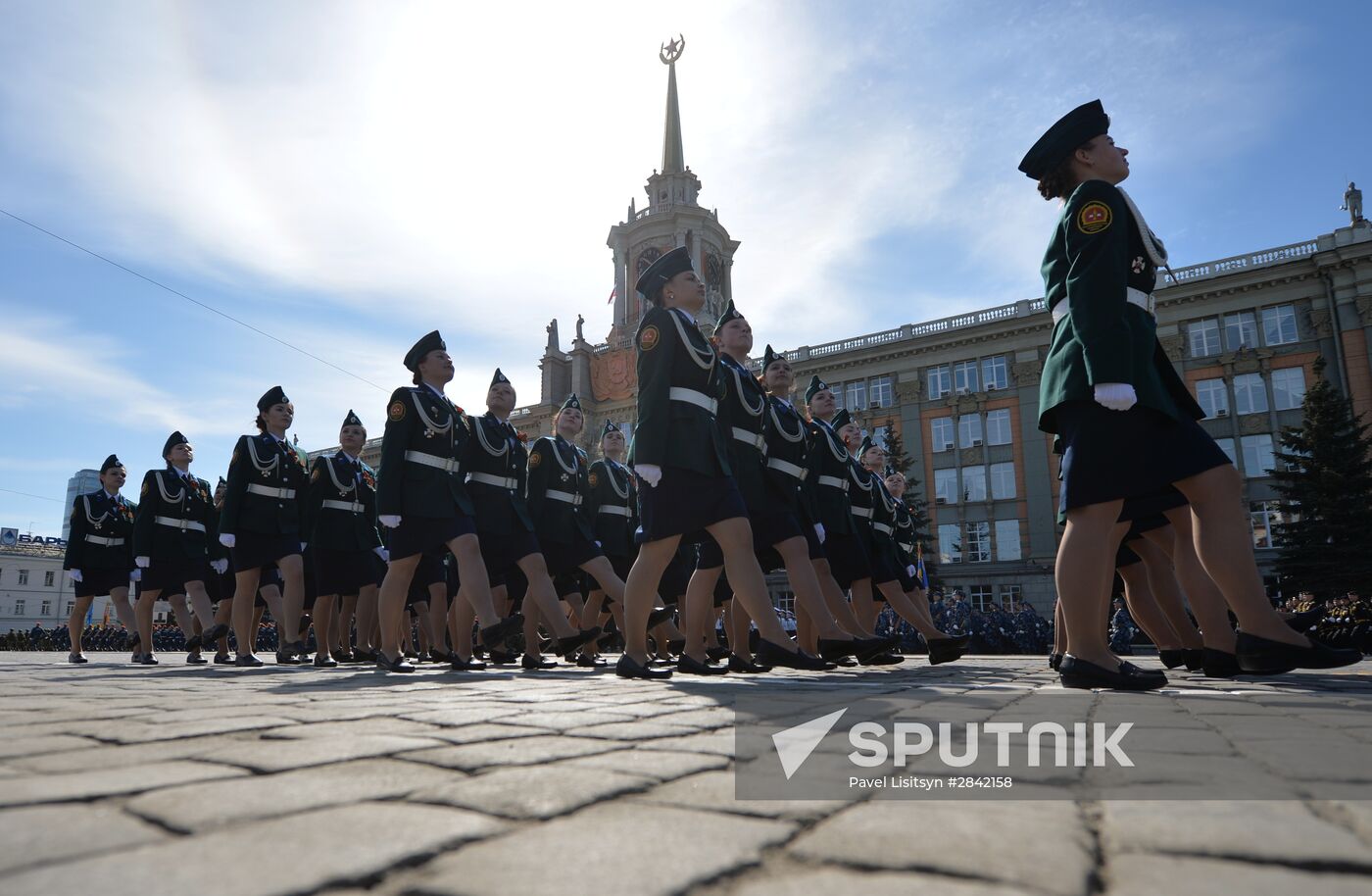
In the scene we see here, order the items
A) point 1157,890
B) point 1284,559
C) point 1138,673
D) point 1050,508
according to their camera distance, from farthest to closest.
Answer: point 1050,508
point 1284,559
point 1138,673
point 1157,890

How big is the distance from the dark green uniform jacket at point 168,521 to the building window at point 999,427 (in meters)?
35.6

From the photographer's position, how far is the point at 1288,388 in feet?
113

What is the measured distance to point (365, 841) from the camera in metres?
1.13

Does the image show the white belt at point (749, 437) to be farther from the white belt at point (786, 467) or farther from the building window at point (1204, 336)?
the building window at point (1204, 336)

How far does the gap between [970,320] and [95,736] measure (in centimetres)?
4275

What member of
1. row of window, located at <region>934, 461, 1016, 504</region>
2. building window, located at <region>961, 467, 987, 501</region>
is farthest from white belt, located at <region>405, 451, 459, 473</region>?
building window, located at <region>961, 467, 987, 501</region>

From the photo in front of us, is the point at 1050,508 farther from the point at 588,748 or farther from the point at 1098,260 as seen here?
the point at 588,748

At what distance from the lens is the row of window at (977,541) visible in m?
38.4

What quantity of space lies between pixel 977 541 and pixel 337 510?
115 feet

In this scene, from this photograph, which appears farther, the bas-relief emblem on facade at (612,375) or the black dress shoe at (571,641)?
the bas-relief emblem on facade at (612,375)

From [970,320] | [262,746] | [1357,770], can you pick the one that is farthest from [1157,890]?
[970,320]

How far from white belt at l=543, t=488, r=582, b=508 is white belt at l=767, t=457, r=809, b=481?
2.17 meters

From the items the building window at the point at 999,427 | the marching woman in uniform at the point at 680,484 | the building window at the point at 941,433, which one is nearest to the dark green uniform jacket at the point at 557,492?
the marching woman in uniform at the point at 680,484

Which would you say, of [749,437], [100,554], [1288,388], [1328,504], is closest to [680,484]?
[749,437]
